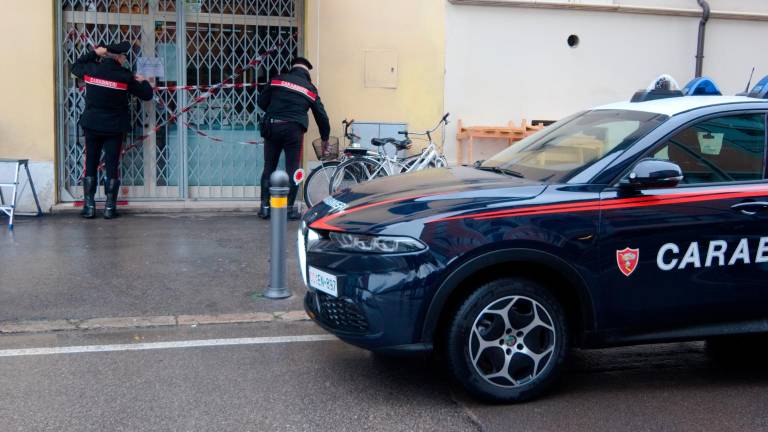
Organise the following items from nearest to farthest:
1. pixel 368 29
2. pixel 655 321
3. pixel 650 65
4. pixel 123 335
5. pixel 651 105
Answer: pixel 655 321, pixel 651 105, pixel 123 335, pixel 368 29, pixel 650 65

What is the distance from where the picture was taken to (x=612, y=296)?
451cm

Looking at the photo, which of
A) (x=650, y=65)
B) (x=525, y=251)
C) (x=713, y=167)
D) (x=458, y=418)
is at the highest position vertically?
(x=650, y=65)

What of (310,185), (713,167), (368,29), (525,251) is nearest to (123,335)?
(525,251)

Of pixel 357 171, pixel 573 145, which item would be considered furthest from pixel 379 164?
pixel 573 145

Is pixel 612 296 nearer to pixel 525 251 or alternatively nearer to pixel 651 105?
pixel 525 251

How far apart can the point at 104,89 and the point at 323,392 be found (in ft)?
20.2

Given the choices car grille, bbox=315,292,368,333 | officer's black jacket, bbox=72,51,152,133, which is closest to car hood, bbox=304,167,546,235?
car grille, bbox=315,292,368,333

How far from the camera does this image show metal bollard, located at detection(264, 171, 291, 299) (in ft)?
21.3

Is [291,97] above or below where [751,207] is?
above

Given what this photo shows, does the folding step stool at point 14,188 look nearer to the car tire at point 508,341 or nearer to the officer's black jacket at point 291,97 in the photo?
the officer's black jacket at point 291,97

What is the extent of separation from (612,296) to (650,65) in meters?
8.02

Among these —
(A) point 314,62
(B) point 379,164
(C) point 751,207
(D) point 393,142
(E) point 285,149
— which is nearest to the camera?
(C) point 751,207

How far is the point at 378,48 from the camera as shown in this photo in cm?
1074

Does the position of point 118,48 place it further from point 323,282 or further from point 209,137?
point 323,282
